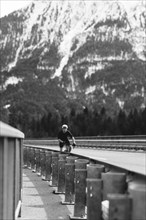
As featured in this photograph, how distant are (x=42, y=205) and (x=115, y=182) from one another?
20.4 ft

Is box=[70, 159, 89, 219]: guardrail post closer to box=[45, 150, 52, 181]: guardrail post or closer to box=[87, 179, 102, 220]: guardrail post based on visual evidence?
box=[87, 179, 102, 220]: guardrail post

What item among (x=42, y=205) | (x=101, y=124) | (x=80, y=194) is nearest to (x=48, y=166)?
(x=42, y=205)

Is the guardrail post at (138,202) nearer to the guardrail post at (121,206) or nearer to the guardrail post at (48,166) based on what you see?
the guardrail post at (121,206)

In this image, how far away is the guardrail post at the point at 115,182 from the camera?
7.21 metres

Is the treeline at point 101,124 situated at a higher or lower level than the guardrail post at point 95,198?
higher

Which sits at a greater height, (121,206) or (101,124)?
(101,124)

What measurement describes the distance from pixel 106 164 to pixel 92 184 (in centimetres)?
104

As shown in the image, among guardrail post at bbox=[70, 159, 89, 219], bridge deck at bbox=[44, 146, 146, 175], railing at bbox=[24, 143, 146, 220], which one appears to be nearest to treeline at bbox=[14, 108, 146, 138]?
bridge deck at bbox=[44, 146, 146, 175]

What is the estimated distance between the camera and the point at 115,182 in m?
7.34

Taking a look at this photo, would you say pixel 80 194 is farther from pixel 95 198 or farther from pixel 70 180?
pixel 95 198

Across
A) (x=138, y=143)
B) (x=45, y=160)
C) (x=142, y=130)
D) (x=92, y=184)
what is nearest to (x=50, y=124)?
(x=142, y=130)

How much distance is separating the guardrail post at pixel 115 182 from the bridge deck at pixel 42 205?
11.6 feet

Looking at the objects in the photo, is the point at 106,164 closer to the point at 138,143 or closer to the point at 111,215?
the point at 111,215

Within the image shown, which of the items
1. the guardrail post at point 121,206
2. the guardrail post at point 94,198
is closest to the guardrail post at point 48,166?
the guardrail post at point 94,198
